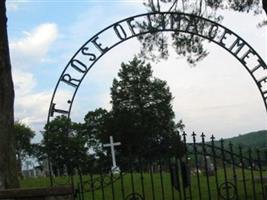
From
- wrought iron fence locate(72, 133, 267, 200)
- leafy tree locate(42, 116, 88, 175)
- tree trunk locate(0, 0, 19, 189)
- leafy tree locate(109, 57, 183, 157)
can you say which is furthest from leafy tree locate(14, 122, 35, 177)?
tree trunk locate(0, 0, 19, 189)

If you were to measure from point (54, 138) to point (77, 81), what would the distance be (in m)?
2.00

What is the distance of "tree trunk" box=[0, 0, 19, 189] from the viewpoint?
27.8 ft

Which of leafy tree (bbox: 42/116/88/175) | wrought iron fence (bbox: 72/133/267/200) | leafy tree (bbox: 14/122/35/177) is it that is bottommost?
wrought iron fence (bbox: 72/133/267/200)

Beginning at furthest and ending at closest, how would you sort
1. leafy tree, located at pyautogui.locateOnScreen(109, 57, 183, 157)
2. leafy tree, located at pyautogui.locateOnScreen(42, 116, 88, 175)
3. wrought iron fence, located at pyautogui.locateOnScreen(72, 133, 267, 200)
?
leafy tree, located at pyautogui.locateOnScreen(109, 57, 183, 157), leafy tree, located at pyautogui.locateOnScreen(42, 116, 88, 175), wrought iron fence, located at pyautogui.locateOnScreen(72, 133, 267, 200)

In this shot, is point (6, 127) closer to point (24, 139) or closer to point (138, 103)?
point (138, 103)

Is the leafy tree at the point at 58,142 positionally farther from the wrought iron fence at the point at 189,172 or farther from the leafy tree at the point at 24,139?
the leafy tree at the point at 24,139

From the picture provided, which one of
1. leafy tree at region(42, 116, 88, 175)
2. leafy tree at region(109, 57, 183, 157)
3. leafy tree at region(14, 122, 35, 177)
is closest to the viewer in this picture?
leafy tree at region(42, 116, 88, 175)

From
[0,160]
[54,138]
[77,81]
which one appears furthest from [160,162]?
[54,138]

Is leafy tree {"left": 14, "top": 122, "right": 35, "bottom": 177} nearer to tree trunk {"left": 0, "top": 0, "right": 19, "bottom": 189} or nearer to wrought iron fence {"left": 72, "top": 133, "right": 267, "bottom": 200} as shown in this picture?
wrought iron fence {"left": 72, "top": 133, "right": 267, "bottom": 200}

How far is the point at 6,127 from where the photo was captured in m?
8.71

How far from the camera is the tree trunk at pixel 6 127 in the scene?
8.47 metres

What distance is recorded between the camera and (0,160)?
854 centimetres

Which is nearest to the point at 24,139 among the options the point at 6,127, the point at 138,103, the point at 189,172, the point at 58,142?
the point at 138,103

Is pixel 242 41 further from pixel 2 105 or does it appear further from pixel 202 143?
pixel 2 105
